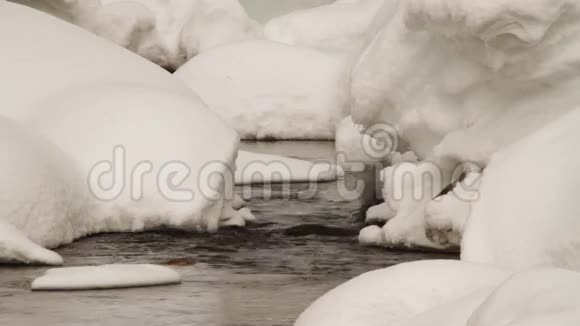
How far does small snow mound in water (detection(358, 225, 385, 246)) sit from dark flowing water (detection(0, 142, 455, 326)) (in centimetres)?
14

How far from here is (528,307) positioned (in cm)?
388

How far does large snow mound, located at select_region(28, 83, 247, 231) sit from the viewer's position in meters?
11.1

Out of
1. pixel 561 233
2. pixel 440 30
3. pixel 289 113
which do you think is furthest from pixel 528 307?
pixel 289 113

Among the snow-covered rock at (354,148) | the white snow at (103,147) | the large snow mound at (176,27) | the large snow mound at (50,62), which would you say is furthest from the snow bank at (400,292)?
the large snow mound at (176,27)

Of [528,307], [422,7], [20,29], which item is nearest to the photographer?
[528,307]

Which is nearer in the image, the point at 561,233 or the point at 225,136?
the point at 561,233

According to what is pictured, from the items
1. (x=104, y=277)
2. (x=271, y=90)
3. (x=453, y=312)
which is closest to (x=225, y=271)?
(x=104, y=277)

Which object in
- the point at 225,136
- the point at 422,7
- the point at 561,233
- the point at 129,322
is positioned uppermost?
the point at 422,7

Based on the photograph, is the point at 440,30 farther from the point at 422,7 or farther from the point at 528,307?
the point at 528,307

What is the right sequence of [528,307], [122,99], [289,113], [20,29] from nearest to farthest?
[528,307]
[122,99]
[20,29]
[289,113]

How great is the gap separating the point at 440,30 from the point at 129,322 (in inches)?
Answer: 153

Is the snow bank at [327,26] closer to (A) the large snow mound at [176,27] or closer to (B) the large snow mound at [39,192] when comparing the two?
(A) the large snow mound at [176,27]

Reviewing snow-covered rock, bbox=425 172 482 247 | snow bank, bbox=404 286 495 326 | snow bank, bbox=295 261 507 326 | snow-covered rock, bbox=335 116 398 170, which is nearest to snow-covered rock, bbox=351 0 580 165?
snow-covered rock, bbox=425 172 482 247

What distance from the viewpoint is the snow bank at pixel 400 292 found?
5133 millimetres
